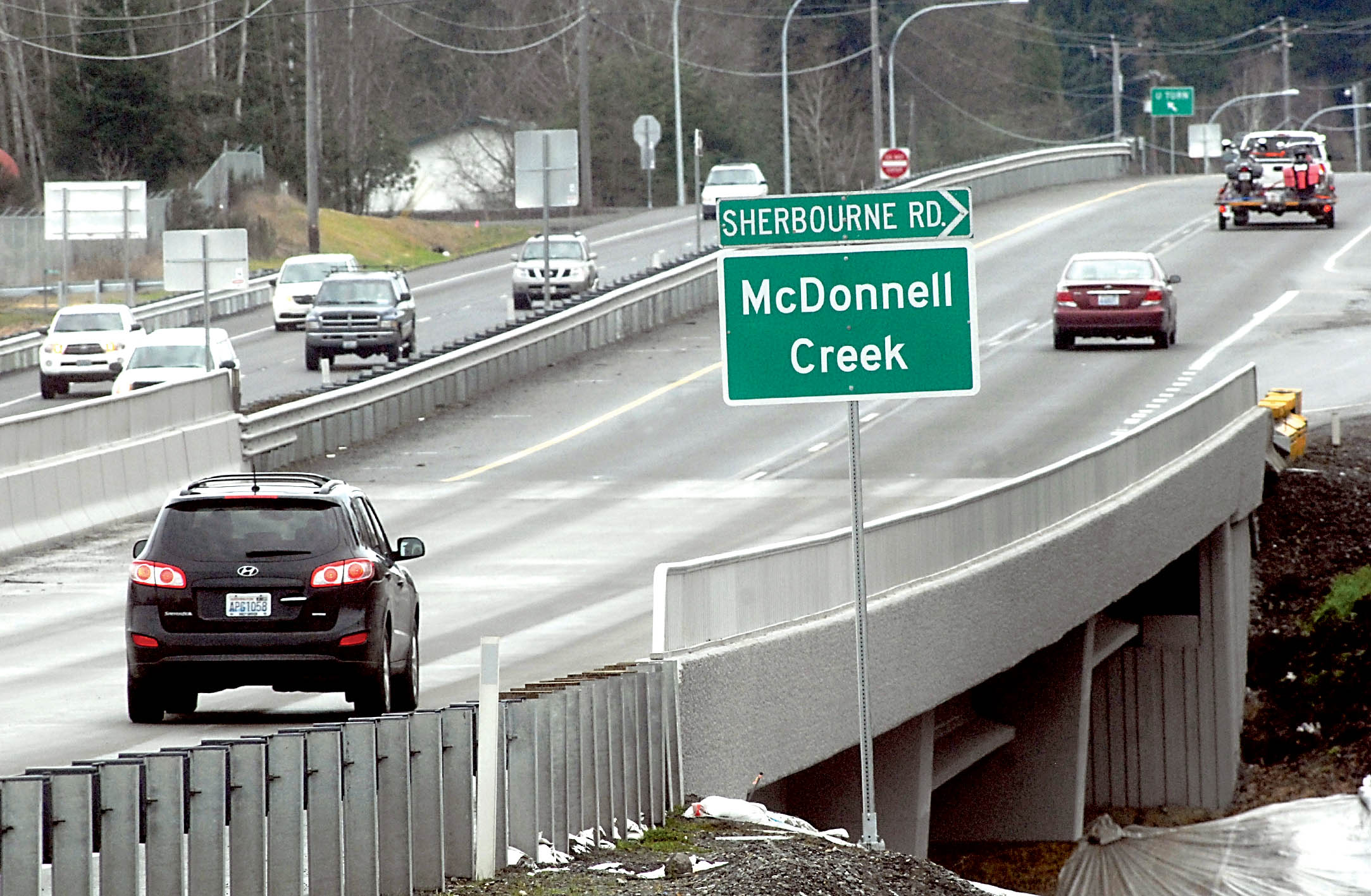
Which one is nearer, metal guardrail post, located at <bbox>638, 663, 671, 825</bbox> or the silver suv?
metal guardrail post, located at <bbox>638, 663, 671, 825</bbox>

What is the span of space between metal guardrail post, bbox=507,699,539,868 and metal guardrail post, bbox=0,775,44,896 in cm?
306

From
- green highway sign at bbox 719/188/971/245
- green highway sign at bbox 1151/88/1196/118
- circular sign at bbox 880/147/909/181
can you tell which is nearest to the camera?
green highway sign at bbox 719/188/971/245

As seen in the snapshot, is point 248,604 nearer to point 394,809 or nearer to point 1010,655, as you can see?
point 394,809

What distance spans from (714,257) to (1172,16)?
9748 centimetres

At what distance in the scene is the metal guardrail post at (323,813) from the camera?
9.56 meters

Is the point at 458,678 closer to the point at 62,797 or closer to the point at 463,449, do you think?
the point at 62,797

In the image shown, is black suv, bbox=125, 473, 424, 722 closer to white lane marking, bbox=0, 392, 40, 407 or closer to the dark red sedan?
the dark red sedan

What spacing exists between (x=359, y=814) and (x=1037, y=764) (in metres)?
19.5

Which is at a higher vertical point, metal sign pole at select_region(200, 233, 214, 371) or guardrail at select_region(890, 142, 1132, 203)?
guardrail at select_region(890, 142, 1132, 203)

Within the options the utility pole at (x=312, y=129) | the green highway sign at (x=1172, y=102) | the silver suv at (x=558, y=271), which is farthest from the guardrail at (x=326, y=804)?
the green highway sign at (x=1172, y=102)

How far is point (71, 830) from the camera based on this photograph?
853 cm

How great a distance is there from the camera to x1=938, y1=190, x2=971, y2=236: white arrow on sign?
11.5m

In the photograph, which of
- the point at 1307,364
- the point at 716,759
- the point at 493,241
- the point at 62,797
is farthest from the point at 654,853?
the point at 493,241

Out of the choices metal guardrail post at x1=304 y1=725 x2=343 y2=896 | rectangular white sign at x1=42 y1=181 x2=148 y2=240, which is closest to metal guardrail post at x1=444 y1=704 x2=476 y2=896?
metal guardrail post at x1=304 y1=725 x2=343 y2=896
